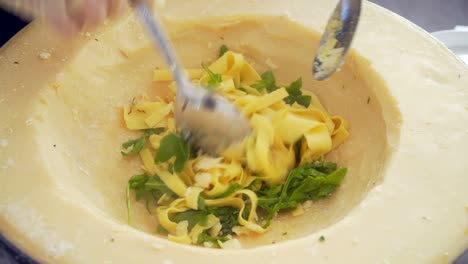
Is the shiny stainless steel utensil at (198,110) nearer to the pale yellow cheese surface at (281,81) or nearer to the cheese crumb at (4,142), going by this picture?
the pale yellow cheese surface at (281,81)

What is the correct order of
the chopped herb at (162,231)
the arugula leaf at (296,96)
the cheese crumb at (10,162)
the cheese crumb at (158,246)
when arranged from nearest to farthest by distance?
the cheese crumb at (158,246) → the cheese crumb at (10,162) → the chopped herb at (162,231) → the arugula leaf at (296,96)

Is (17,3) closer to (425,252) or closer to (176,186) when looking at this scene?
(176,186)

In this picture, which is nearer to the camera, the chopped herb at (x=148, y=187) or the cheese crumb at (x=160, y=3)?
the chopped herb at (x=148, y=187)

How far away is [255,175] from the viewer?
4.54ft

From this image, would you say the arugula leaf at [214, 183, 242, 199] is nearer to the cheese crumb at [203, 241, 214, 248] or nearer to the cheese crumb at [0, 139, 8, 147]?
the cheese crumb at [203, 241, 214, 248]

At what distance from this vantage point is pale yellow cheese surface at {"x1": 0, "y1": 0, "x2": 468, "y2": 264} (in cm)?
108

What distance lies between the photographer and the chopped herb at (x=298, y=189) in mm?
1339

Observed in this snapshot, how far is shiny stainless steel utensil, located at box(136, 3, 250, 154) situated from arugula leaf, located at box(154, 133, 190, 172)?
47 mm

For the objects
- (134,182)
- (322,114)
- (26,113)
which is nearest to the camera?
(26,113)

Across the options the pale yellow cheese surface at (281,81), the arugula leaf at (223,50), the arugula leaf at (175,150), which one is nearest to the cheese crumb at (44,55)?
the pale yellow cheese surface at (281,81)

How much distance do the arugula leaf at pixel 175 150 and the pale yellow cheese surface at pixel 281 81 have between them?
12cm

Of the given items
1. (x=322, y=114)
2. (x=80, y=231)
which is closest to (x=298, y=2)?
(x=322, y=114)

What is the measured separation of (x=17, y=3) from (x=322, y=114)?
2.39ft

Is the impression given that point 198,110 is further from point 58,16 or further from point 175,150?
point 58,16
